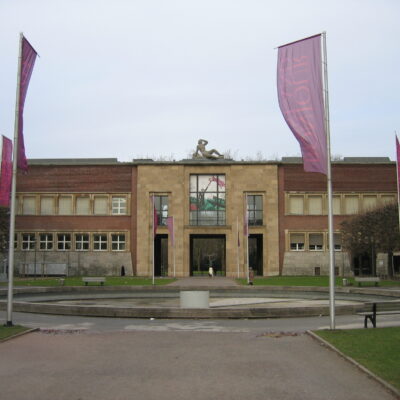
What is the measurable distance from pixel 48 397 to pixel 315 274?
166 ft

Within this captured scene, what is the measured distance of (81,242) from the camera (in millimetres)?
58781

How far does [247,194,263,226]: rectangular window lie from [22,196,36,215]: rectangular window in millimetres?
22065

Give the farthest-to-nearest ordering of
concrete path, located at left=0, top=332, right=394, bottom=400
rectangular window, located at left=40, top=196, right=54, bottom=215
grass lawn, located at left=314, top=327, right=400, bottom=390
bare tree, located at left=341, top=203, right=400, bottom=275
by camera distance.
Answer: rectangular window, located at left=40, top=196, right=54, bottom=215 < bare tree, located at left=341, top=203, right=400, bottom=275 < grass lawn, located at left=314, top=327, right=400, bottom=390 < concrete path, located at left=0, top=332, right=394, bottom=400

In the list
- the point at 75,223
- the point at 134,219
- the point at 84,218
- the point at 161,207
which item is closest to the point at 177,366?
the point at 161,207

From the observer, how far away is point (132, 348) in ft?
41.8

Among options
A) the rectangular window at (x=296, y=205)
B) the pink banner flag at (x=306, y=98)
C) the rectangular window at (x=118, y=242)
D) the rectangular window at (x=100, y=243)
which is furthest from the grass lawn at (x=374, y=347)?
the rectangular window at (x=100, y=243)

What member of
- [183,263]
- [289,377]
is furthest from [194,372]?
[183,263]

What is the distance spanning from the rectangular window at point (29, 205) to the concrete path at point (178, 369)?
47241mm

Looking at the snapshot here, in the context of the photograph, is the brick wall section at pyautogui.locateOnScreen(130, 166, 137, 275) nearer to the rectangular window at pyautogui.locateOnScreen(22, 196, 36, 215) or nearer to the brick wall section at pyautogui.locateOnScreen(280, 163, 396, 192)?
the rectangular window at pyautogui.locateOnScreen(22, 196, 36, 215)

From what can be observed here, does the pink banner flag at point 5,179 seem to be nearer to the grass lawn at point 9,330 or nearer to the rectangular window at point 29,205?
the grass lawn at point 9,330

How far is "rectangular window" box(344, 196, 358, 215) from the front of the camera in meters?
58.8

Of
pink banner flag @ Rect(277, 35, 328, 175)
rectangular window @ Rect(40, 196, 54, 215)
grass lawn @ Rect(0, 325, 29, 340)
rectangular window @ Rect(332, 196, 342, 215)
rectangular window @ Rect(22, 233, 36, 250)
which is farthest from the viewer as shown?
rectangular window @ Rect(40, 196, 54, 215)

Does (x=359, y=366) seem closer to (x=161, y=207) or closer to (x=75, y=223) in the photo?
(x=161, y=207)

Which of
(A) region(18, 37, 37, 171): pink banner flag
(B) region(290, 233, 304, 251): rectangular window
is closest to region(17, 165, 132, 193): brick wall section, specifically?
(B) region(290, 233, 304, 251): rectangular window
